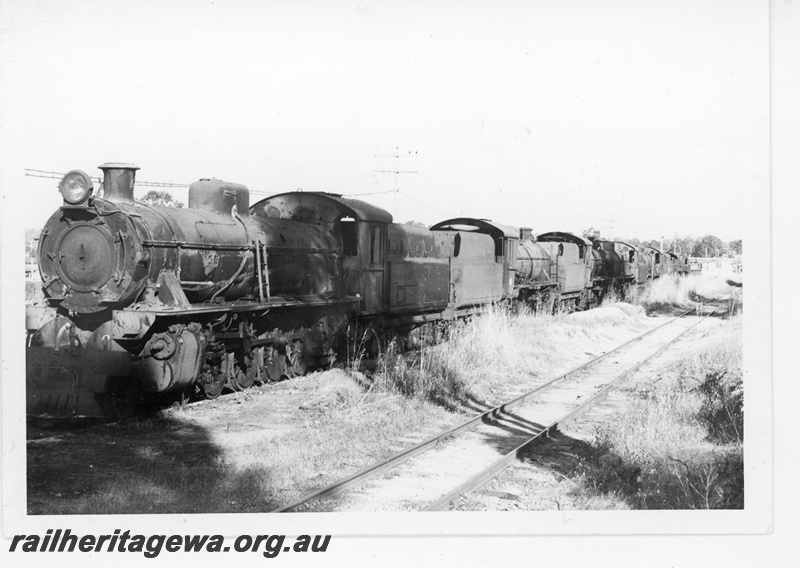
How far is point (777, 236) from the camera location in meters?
6.93

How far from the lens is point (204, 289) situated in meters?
9.37

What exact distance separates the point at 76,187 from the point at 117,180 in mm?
549

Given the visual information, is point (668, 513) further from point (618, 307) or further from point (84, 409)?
point (618, 307)

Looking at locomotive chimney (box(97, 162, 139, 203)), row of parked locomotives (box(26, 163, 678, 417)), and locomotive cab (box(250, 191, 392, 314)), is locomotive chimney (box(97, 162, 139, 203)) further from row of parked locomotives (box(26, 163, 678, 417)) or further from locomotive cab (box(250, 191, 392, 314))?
locomotive cab (box(250, 191, 392, 314))

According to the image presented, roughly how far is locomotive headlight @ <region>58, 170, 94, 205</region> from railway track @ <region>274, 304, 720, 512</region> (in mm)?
4473

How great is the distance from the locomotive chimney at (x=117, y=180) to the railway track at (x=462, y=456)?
460 centimetres

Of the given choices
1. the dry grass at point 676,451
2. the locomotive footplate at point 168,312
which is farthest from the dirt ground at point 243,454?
the locomotive footplate at point 168,312

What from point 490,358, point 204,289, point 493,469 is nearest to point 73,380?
point 204,289

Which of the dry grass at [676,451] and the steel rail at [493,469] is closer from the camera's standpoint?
the steel rail at [493,469]

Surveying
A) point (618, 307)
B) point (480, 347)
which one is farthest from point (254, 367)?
point (618, 307)

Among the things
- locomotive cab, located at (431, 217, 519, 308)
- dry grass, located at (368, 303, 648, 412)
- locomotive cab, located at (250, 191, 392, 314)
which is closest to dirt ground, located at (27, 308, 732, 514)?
dry grass, located at (368, 303, 648, 412)

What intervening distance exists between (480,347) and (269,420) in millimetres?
5257

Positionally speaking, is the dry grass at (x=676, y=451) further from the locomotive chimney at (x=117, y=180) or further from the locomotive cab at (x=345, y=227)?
the locomotive chimney at (x=117, y=180)

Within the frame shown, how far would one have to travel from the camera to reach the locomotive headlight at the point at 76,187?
8.23 m
